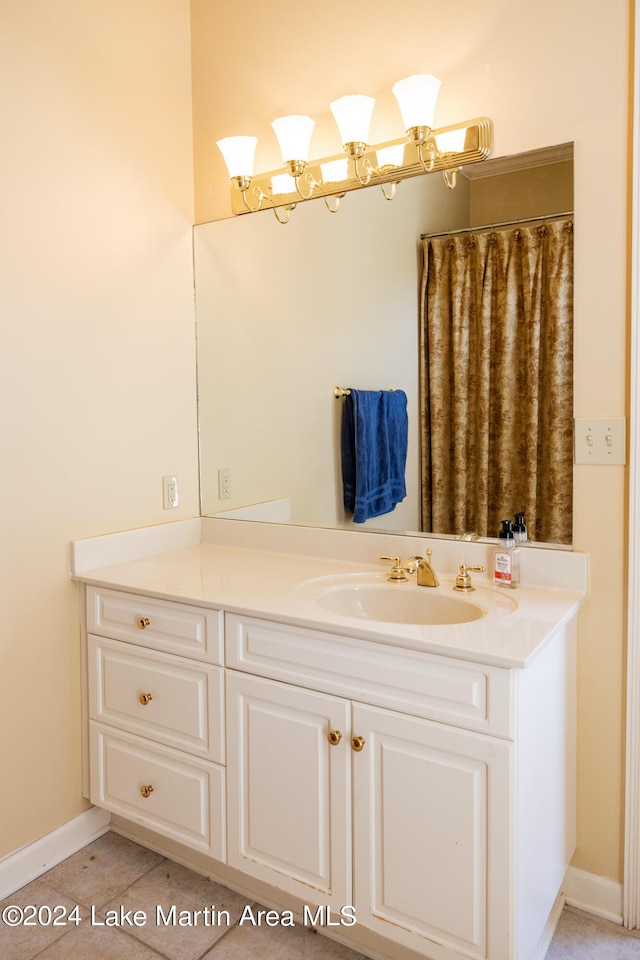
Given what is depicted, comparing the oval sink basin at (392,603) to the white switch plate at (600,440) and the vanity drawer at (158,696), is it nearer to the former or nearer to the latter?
the vanity drawer at (158,696)

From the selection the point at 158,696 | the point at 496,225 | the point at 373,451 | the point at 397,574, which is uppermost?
the point at 496,225

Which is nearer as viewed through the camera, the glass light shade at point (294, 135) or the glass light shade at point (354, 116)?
the glass light shade at point (354, 116)

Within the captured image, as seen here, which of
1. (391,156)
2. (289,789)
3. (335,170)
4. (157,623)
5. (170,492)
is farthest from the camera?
(170,492)

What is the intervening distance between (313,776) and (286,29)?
82.9 inches

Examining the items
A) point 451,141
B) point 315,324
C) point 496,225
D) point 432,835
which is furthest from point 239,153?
point 432,835

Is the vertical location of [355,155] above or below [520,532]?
above

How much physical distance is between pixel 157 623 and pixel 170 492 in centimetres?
59

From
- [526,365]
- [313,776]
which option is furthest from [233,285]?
[313,776]

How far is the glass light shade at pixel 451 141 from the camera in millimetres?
1702

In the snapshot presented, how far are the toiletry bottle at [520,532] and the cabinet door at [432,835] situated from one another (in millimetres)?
573

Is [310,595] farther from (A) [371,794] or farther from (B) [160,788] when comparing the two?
(B) [160,788]

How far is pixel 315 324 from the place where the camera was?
6.75 ft

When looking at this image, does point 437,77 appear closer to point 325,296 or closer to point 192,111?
point 325,296

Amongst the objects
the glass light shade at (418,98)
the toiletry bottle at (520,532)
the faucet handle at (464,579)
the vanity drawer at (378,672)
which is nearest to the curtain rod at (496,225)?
the glass light shade at (418,98)
